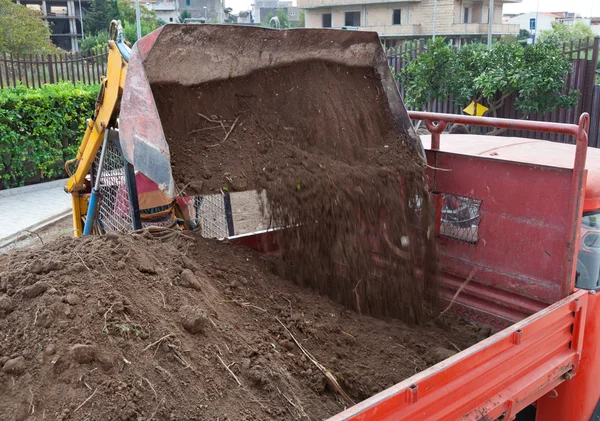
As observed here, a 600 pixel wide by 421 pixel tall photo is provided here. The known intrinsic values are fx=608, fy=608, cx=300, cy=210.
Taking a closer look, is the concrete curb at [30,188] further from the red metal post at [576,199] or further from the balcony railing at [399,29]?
→ the balcony railing at [399,29]

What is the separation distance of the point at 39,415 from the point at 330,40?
2.82 metres

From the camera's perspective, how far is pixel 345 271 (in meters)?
3.66

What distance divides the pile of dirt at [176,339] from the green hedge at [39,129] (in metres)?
7.49

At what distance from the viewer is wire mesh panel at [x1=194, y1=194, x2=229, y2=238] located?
511cm

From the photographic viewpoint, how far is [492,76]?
11062 mm

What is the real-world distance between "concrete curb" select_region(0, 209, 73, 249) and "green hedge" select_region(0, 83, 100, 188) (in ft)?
5.57

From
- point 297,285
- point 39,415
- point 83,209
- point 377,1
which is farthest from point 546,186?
point 377,1

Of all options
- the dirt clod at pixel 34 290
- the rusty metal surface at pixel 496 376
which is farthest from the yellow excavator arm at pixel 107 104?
the rusty metal surface at pixel 496 376

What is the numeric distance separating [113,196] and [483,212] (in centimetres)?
268

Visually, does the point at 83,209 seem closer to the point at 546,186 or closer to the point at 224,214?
the point at 224,214

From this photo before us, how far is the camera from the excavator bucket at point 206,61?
10.3 feet

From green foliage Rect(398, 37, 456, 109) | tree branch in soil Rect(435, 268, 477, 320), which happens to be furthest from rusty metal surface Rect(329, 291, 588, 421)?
green foliage Rect(398, 37, 456, 109)

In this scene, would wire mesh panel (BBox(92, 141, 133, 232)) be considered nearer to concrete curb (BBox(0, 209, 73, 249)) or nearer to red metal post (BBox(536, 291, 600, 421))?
concrete curb (BBox(0, 209, 73, 249))

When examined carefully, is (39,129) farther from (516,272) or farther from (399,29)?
(399,29)
